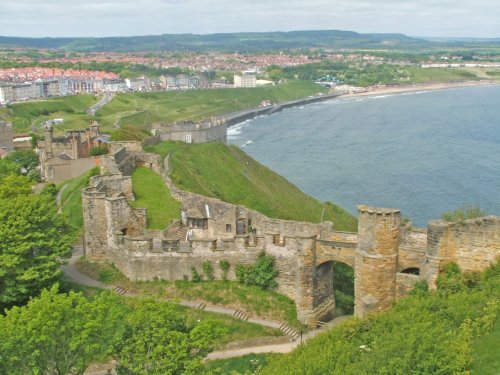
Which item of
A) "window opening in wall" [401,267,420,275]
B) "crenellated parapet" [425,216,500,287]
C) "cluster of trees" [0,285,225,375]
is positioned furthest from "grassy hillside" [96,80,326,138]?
"cluster of trees" [0,285,225,375]

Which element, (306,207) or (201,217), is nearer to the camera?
(201,217)

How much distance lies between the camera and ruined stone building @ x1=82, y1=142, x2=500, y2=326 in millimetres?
21219

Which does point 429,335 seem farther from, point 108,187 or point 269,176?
point 269,176

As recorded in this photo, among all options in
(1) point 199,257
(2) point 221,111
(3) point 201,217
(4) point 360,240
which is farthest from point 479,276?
(2) point 221,111

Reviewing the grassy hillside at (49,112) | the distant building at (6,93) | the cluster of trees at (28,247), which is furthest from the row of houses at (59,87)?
the cluster of trees at (28,247)

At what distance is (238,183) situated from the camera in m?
53.1

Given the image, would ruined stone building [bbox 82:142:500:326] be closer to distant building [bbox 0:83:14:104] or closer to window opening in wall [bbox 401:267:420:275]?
window opening in wall [bbox 401:267:420:275]

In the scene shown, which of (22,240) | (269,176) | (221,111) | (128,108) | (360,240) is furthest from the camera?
(221,111)

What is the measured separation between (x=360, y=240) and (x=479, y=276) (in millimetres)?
4169

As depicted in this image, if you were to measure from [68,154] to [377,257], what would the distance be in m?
36.5

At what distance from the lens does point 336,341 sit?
58.1ft

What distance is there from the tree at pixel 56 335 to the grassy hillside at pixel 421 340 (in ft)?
15.2

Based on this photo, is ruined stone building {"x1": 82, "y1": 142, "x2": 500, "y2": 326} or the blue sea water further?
the blue sea water

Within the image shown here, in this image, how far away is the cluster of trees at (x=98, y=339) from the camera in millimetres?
16547
